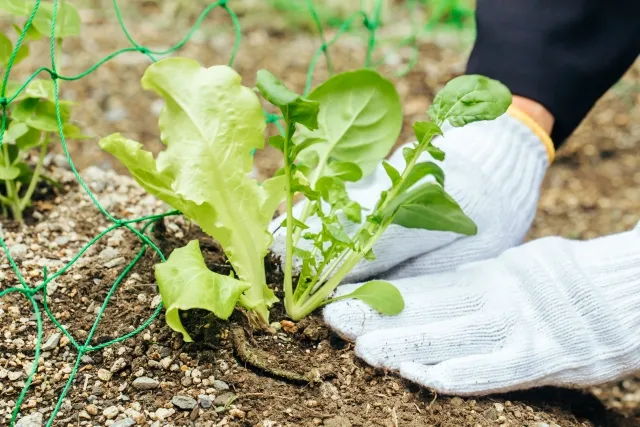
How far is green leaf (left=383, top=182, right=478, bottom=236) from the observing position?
1.14 meters

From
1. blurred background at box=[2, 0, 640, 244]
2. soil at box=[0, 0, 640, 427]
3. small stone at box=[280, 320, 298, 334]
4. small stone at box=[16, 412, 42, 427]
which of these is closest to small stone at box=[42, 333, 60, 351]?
soil at box=[0, 0, 640, 427]

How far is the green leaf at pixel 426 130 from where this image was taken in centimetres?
101

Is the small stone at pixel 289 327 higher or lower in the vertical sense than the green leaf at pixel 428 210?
lower

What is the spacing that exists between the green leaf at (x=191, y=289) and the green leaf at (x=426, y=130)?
0.34 metres

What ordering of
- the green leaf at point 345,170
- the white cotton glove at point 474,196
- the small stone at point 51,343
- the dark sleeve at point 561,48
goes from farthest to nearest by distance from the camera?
the dark sleeve at point 561,48, the white cotton glove at point 474,196, the green leaf at point 345,170, the small stone at point 51,343

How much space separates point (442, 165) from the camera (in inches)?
55.1

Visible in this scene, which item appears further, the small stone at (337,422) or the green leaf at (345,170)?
the green leaf at (345,170)

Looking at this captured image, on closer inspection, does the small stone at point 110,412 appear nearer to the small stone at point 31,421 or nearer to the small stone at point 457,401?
the small stone at point 31,421

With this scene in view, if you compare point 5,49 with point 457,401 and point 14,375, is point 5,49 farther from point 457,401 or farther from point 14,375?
point 457,401

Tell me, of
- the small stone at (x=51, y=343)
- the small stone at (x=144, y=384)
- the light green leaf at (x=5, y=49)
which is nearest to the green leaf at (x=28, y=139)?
the light green leaf at (x=5, y=49)

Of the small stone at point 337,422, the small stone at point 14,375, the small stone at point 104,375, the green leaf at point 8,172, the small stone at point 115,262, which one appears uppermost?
the green leaf at point 8,172

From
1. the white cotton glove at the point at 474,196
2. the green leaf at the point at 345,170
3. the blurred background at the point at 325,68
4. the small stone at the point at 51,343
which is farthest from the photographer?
the blurred background at the point at 325,68

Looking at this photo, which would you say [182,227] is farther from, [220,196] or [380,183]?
[380,183]

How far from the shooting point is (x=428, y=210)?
116 centimetres
